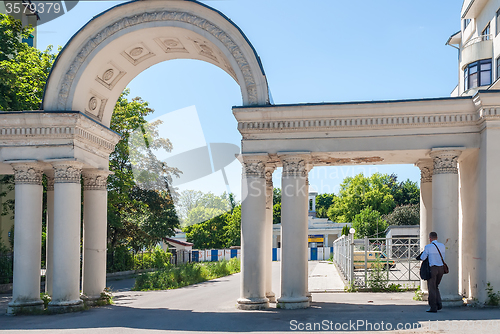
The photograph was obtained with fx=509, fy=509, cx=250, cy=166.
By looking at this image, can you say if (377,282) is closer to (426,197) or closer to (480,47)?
(426,197)

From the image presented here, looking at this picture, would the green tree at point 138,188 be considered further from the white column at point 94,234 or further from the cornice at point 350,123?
the cornice at point 350,123

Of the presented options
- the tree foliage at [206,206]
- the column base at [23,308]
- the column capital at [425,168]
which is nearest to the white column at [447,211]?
the column capital at [425,168]

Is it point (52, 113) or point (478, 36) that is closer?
point (52, 113)

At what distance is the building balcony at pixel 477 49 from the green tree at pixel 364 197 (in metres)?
50.5

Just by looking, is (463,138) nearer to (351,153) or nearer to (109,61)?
(351,153)

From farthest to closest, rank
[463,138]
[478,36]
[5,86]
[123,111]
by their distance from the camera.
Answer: [478,36] → [123,111] → [5,86] → [463,138]

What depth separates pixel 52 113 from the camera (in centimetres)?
1488

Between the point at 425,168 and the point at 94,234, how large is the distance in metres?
11.3

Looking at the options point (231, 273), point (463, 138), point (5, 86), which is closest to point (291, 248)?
point (463, 138)

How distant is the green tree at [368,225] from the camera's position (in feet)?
249

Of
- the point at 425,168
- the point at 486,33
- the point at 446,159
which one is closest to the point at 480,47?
the point at 486,33

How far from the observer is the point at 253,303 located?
47.0 ft

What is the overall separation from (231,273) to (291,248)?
2879 centimetres

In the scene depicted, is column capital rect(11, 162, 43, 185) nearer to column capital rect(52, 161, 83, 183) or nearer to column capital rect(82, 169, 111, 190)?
column capital rect(52, 161, 83, 183)
